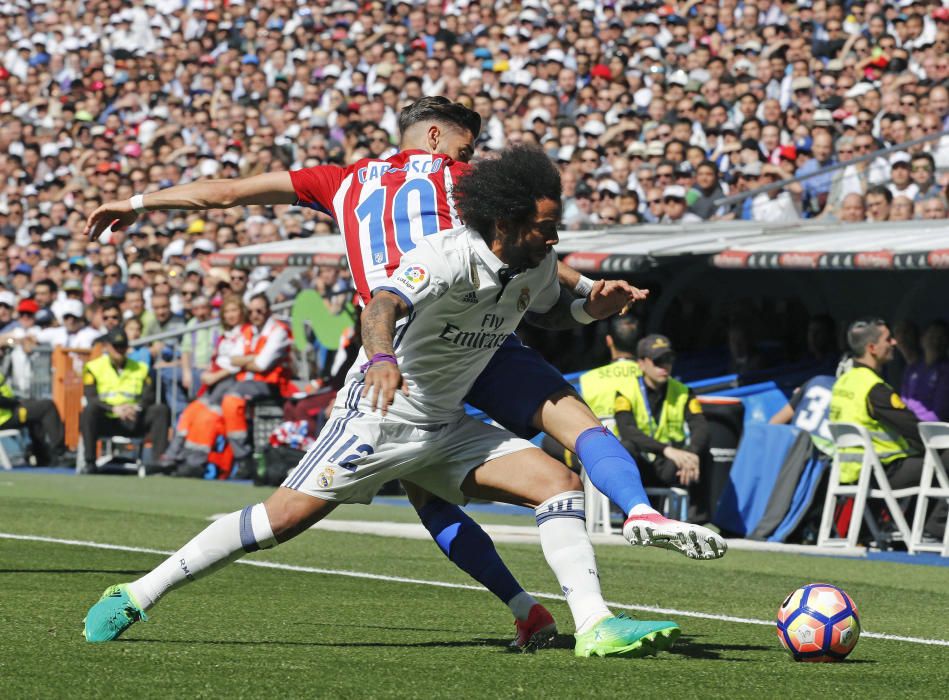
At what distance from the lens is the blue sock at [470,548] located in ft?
20.5

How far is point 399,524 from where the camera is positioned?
1298 cm

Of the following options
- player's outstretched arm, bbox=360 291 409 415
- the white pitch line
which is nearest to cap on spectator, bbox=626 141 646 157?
the white pitch line

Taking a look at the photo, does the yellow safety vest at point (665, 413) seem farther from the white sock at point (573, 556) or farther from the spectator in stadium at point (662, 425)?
the white sock at point (573, 556)

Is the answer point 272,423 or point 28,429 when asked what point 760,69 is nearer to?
point 272,423

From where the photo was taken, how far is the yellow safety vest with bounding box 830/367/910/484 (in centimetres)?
1203

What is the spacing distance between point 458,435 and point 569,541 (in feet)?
1.86

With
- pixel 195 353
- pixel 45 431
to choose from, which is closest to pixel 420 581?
pixel 195 353

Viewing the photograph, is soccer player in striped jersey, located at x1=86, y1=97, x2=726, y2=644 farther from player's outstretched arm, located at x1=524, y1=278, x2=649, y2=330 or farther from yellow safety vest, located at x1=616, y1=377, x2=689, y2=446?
yellow safety vest, located at x1=616, y1=377, x2=689, y2=446

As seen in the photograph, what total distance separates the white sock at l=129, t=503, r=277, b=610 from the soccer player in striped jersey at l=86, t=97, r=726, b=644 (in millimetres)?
820

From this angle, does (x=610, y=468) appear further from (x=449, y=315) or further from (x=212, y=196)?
(x=212, y=196)

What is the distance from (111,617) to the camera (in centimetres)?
589

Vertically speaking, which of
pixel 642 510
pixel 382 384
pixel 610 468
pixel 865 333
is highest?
pixel 382 384

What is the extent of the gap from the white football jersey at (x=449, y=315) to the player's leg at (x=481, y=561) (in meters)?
0.53

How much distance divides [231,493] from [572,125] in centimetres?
645
